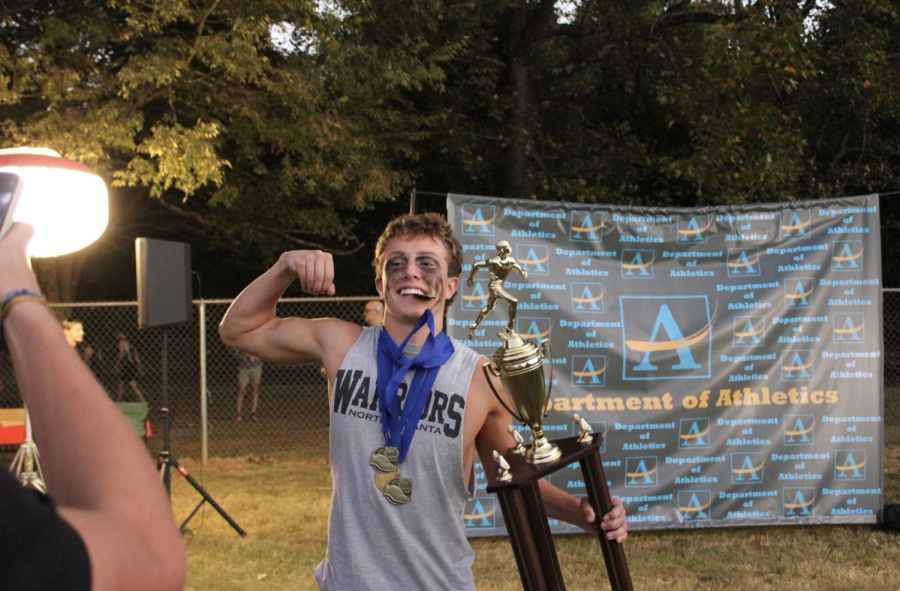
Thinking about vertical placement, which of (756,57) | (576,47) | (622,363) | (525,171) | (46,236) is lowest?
(622,363)

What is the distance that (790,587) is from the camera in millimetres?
4855

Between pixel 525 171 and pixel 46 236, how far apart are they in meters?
9.16

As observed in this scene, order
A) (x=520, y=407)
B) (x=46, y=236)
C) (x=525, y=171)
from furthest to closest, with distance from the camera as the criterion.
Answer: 1. (x=525, y=171)
2. (x=46, y=236)
3. (x=520, y=407)

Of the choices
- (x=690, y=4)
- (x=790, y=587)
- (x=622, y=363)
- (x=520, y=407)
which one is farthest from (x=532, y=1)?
(x=520, y=407)

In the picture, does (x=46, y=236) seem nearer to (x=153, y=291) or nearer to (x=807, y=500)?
(x=153, y=291)

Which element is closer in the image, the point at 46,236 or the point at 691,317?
the point at 46,236

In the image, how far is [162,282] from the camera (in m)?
5.52

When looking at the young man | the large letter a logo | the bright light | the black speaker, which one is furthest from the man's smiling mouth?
the large letter a logo

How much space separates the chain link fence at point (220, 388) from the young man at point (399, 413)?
5.61 m

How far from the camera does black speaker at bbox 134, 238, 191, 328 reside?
5.30 meters

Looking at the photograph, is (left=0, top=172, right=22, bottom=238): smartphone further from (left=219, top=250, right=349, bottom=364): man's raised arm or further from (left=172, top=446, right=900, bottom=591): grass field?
(left=172, top=446, right=900, bottom=591): grass field

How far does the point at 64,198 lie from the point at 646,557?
455 cm

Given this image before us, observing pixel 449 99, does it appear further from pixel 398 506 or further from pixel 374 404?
pixel 398 506

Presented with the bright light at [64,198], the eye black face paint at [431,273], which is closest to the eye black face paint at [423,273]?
the eye black face paint at [431,273]
